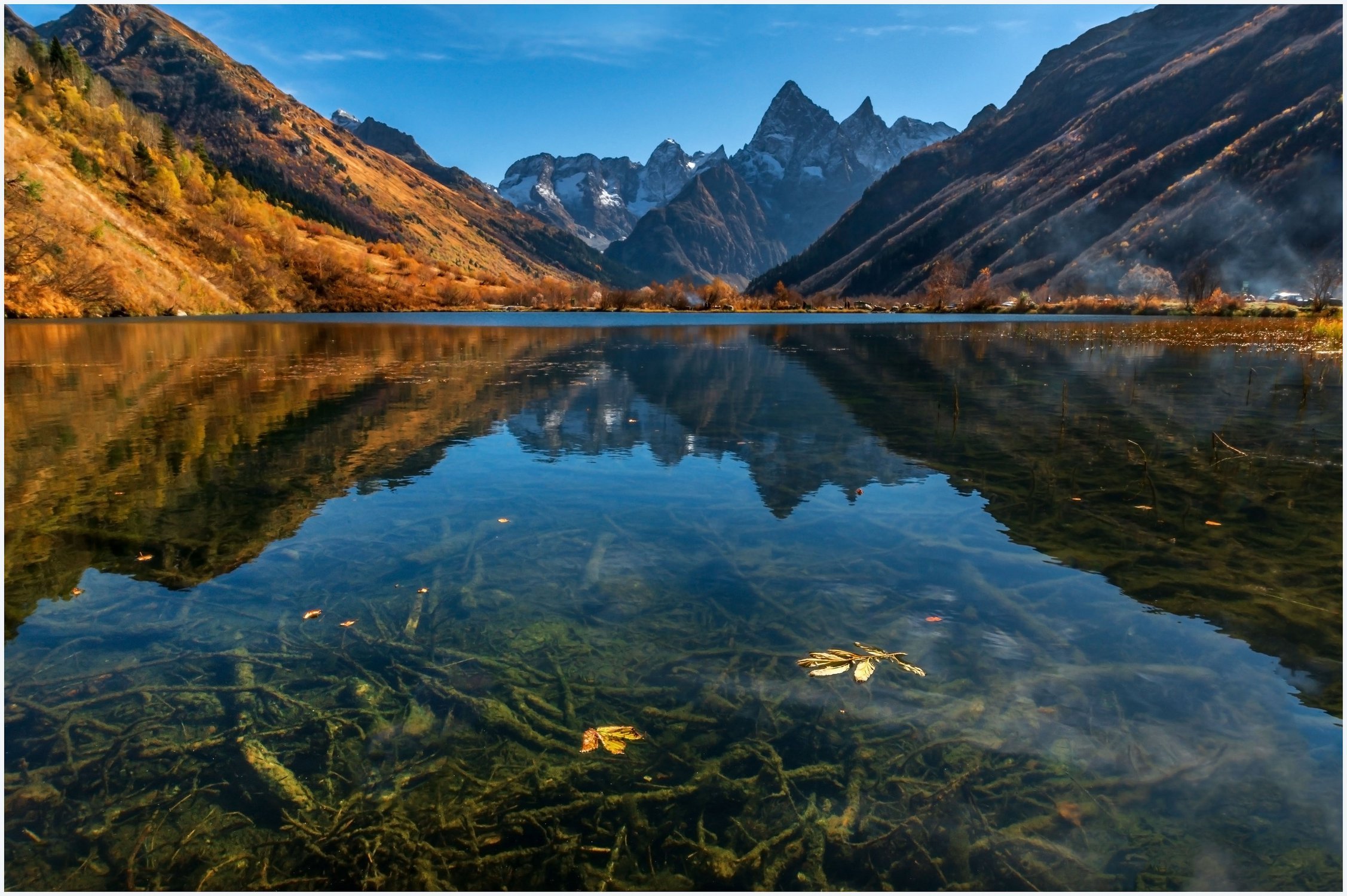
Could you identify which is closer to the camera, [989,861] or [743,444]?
[989,861]

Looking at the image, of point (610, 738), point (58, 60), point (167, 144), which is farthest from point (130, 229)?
point (610, 738)

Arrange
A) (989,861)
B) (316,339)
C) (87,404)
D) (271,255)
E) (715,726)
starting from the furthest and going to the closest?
(271,255) < (316,339) < (87,404) < (715,726) < (989,861)

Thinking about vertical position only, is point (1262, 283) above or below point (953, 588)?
above

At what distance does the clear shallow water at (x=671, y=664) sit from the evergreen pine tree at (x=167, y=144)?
170 metres

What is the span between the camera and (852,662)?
7227mm

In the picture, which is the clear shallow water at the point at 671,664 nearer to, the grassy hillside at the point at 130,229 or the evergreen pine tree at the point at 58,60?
the grassy hillside at the point at 130,229

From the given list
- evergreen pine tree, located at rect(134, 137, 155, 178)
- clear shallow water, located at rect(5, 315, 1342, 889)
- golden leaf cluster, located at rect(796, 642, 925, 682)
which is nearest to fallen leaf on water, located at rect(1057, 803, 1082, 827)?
clear shallow water, located at rect(5, 315, 1342, 889)

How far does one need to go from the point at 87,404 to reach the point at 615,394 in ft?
57.2

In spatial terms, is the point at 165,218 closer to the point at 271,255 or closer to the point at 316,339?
the point at 271,255

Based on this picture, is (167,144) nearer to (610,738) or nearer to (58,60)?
(58,60)

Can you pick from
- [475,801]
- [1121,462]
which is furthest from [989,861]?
[1121,462]

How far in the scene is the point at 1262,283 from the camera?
587 ft

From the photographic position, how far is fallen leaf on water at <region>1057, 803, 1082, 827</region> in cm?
512

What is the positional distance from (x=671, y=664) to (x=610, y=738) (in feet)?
4.22
